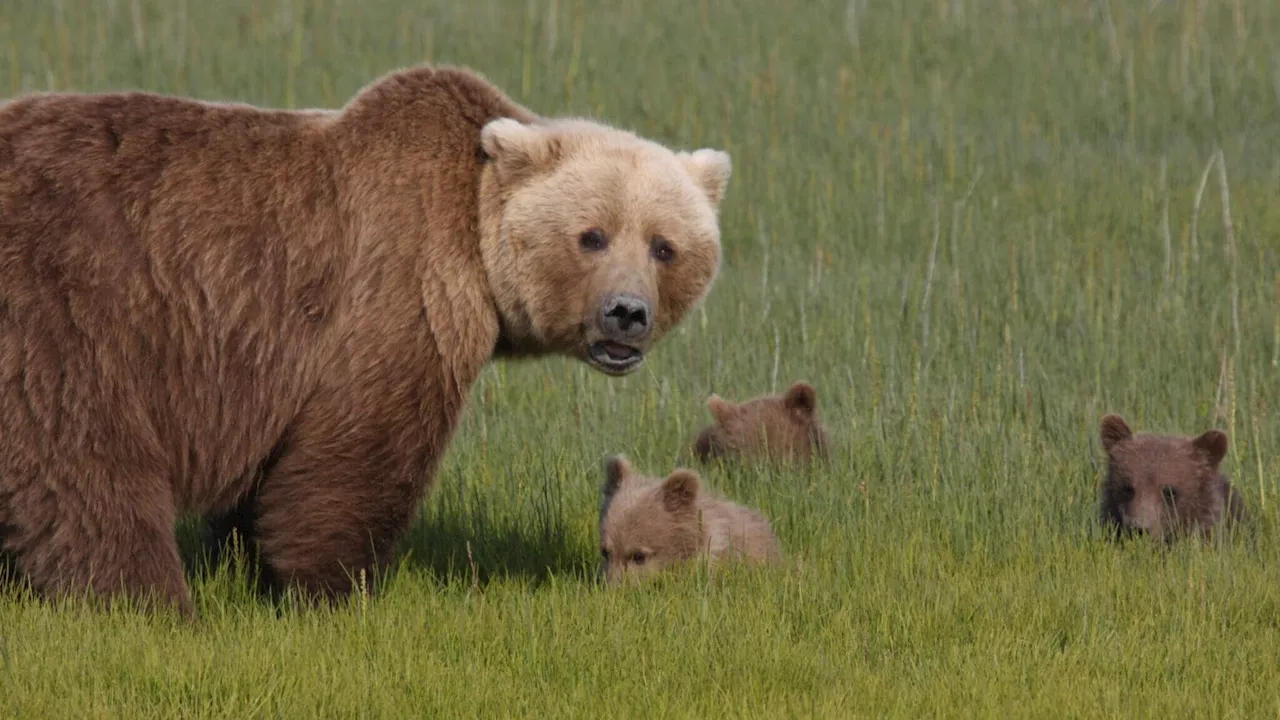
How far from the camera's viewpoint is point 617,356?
5.95 meters

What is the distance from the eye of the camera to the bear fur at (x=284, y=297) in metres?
5.24

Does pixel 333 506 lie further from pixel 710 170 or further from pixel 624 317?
pixel 710 170

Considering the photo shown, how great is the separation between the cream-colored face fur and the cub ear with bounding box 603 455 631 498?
78 cm

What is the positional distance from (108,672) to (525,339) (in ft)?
6.55

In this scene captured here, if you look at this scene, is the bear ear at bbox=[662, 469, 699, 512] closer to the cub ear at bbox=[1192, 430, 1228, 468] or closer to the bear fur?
the bear fur

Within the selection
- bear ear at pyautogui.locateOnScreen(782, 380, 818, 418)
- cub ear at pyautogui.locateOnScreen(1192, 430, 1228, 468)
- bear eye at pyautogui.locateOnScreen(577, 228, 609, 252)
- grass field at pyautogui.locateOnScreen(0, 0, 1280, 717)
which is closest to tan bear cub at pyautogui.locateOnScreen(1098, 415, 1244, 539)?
cub ear at pyautogui.locateOnScreen(1192, 430, 1228, 468)

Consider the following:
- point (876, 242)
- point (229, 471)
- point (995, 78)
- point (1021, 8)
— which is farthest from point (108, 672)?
point (1021, 8)

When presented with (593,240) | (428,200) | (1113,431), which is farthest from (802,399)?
(428,200)

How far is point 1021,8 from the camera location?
1873cm

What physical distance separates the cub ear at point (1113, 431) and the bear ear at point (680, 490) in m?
1.87

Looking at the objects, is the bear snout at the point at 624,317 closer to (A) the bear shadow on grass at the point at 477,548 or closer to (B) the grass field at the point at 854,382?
(B) the grass field at the point at 854,382

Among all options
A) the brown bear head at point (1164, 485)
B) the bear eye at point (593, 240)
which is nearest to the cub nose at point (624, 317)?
the bear eye at point (593, 240)

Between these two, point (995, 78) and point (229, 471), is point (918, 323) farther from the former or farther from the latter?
point (995, 78)

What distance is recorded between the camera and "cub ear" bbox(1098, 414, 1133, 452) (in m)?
7.12
